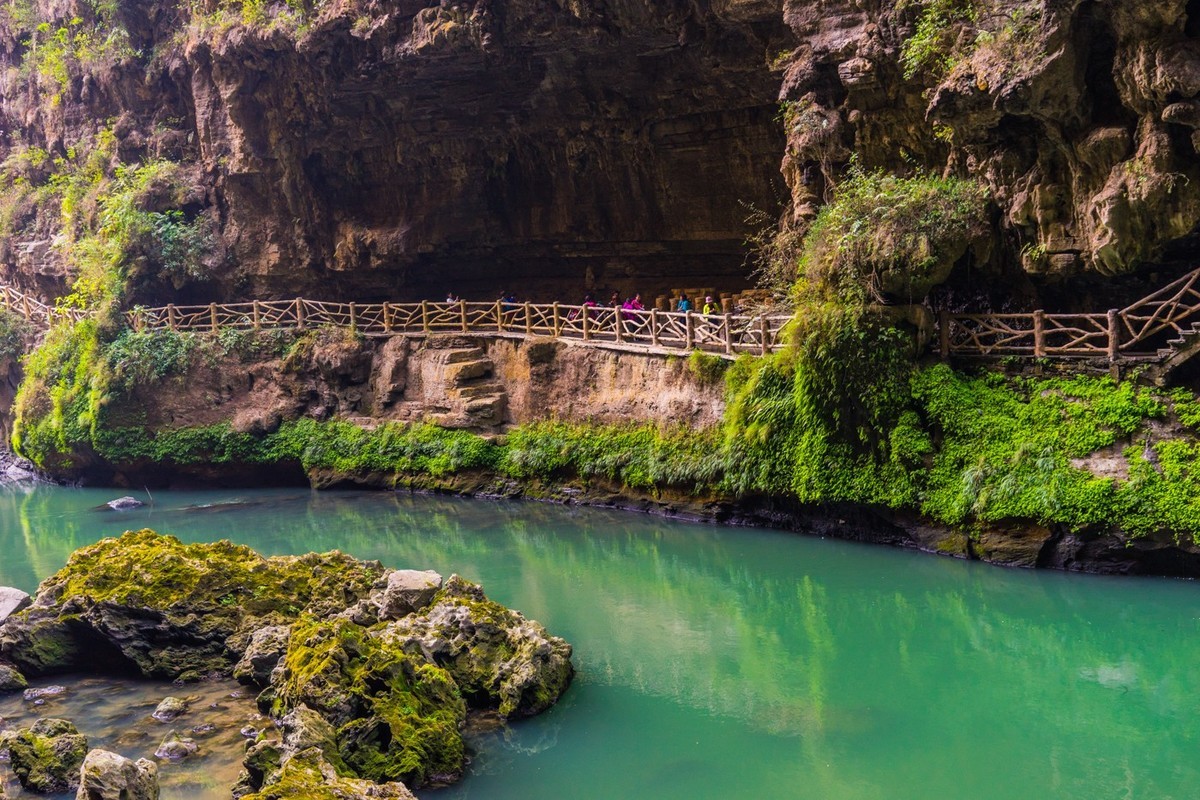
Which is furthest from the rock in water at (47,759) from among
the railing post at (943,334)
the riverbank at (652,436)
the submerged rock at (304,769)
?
the railing post at (943,334)

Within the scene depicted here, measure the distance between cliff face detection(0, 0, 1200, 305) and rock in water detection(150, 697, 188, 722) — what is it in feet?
44.4

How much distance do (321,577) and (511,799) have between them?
246 inches

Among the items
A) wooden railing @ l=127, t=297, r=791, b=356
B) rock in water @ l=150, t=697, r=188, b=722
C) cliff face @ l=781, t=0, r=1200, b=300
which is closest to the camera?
rock in water @ l=150, t=697, r=188, b=722

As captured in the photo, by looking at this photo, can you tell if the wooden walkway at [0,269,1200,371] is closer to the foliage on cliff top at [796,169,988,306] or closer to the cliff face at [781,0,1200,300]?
the cliff face at [781,0,1200,300]

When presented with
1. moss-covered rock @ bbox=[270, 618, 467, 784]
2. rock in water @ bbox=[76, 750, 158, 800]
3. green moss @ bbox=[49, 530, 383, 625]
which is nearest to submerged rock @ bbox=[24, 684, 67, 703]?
green moss @ bbox=[49, 530, 383, 625]

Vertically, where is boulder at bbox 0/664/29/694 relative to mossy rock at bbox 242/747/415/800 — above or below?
below

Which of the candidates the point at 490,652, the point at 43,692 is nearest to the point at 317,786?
the point at 490,652

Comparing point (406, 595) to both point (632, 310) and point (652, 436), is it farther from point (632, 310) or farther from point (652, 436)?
point (632, 310)

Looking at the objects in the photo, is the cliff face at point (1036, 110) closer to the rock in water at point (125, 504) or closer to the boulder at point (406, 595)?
the boulder at point (406, 595)

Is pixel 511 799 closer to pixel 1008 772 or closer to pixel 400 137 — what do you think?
pixel 1008 772

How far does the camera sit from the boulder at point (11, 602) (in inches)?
601

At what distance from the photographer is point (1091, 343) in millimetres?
17719

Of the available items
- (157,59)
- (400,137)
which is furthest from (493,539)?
(157,59)

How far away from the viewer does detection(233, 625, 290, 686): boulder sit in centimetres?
1323
